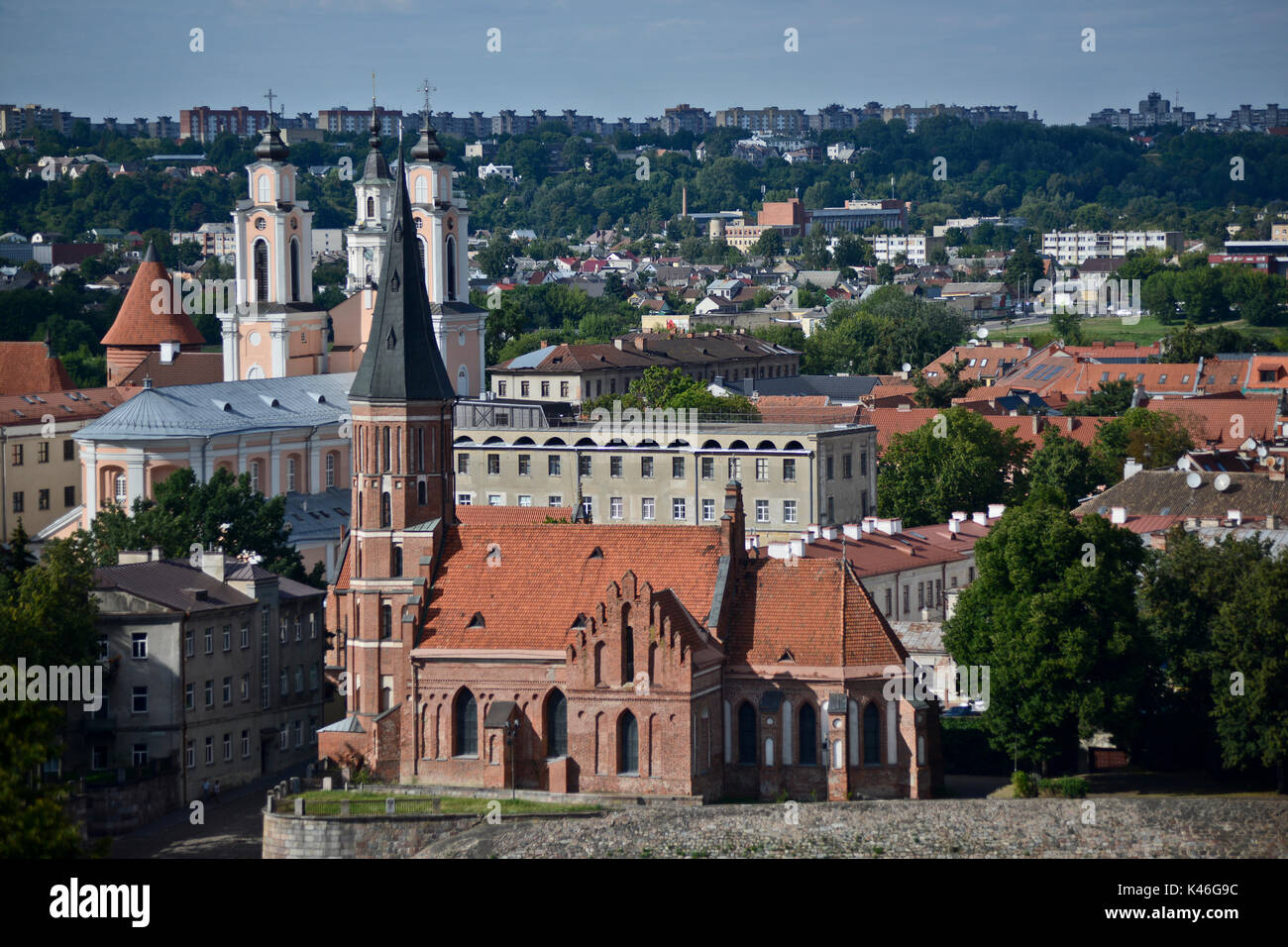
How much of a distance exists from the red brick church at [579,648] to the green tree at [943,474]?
35.8 m

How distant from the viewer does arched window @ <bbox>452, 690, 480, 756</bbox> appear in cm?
6128

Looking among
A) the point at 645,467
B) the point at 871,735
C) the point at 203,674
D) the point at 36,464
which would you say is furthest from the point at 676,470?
the point at 871,735

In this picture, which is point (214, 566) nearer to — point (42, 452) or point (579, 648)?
point (579, 648)

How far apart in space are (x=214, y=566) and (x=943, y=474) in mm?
37584

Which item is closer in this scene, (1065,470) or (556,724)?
(556,724)

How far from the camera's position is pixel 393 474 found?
63875mm

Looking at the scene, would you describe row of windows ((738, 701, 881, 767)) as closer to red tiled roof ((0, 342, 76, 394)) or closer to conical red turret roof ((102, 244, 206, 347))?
red tiled roof ((0, 342, 76, 394))

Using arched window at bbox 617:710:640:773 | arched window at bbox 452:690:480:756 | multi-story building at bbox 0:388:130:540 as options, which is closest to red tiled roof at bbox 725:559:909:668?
arched window at bbox 617:710:640:773

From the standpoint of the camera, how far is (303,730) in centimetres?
7156

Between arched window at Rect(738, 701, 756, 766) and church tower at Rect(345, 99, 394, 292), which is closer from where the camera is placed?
arched window at Rect(738, 701, 756, 766)

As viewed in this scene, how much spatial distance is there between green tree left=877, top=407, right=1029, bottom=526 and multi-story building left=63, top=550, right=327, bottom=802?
3308 cm

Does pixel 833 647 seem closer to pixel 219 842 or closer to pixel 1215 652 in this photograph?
pixel 1215 652
